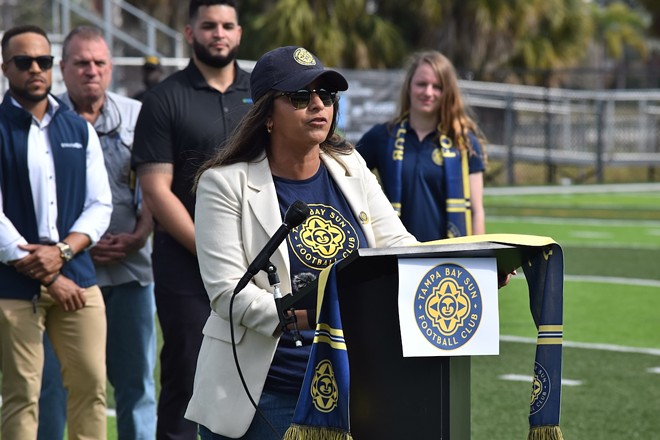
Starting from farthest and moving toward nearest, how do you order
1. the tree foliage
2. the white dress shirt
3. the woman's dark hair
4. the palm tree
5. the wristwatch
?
the tree foliage < the palm tree < the wristwatch < the white dress shirt < the woman's dark hair

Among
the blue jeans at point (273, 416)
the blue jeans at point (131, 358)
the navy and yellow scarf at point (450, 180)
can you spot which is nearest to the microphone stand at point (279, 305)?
the blue jeans at point (273, 416)

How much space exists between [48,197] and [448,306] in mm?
2763

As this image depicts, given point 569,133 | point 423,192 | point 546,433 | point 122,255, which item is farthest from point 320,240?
point 569,133

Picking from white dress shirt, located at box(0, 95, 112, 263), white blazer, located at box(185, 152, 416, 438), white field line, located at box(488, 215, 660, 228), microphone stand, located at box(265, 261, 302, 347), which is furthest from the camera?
white field line, located at box(488, 215, 660, 228)

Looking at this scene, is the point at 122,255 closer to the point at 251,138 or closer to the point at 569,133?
the point at 251,138

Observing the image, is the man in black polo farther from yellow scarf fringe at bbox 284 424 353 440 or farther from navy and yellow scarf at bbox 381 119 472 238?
yellow scarf fringe at bbox 284 424 353 440

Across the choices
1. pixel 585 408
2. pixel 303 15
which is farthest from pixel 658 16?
pixel 585 408

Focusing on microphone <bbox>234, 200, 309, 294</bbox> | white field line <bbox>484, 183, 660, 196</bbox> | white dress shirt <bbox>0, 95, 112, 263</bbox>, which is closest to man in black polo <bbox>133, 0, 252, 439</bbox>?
white dress shirt <bbox>0, 95, 112, 263</bbox>

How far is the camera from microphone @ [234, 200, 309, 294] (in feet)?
10.9

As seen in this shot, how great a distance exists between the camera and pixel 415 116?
7.20 m

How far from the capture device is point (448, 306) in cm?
329

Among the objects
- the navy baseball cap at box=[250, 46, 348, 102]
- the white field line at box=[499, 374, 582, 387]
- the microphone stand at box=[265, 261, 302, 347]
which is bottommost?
the white field line at box=[499, 374, 582, 387]

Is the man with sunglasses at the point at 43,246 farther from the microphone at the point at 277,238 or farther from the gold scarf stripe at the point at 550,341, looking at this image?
the gold scarf stripe at the point at 550,341

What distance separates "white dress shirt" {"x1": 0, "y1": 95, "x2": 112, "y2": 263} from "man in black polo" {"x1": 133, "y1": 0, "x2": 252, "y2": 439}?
24 centimetres
